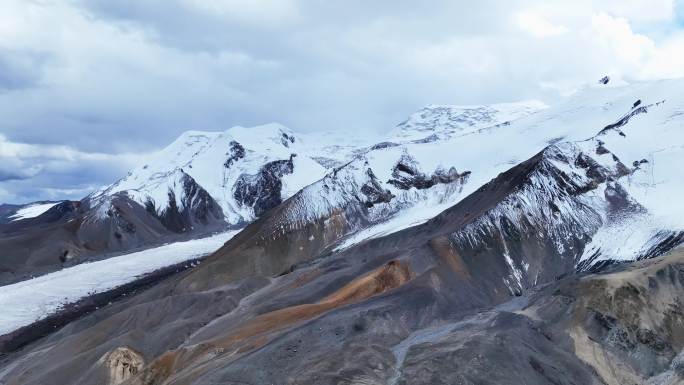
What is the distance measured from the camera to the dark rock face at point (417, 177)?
496 ft

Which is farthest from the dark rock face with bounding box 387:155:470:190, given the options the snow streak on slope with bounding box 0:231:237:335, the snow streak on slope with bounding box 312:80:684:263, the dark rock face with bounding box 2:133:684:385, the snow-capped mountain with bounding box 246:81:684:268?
the snow streak on slope with bounding box 0:231:237:335

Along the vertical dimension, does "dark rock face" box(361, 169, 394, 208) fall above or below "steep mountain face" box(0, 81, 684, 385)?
above

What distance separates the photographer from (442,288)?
63.5 m

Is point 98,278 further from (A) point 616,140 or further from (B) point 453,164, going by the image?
→ (A) point 616,140

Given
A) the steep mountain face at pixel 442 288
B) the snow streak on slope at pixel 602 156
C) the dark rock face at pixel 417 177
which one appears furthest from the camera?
the dark rock face at pixel 417 177

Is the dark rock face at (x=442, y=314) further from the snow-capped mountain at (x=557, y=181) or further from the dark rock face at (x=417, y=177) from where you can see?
the dark rock face at (x=417, y=177)

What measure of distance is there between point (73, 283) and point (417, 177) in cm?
8380

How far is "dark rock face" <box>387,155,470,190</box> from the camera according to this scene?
5950 inches

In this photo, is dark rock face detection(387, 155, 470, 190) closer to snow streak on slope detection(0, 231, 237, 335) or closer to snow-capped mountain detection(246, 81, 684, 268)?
snow-capped mountain detection(246, 81, 684, 268)

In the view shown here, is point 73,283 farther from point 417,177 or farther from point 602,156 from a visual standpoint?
point 602,156

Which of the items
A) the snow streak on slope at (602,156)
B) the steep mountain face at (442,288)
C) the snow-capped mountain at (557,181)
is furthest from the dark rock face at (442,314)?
the snow streak on slope at (602,156)

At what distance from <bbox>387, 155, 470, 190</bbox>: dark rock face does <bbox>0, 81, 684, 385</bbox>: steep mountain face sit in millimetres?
442

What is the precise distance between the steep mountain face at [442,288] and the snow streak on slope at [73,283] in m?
28.0

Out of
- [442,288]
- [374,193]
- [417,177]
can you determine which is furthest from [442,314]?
[417,177]
